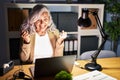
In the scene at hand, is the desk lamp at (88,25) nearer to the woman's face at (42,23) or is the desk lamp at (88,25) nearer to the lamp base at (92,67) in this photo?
the lamp base at (92,67)

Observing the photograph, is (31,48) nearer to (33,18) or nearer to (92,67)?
(33,18)

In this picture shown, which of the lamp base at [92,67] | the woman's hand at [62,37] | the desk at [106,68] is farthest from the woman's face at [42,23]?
the lamp base at [92,67]

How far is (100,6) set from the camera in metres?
2.95

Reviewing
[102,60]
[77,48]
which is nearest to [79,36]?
[77,48]

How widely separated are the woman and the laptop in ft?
2.67

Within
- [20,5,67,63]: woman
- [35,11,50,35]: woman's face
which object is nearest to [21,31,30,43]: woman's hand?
[20,5,67,63]: woman

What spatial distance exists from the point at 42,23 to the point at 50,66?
3.06 ft

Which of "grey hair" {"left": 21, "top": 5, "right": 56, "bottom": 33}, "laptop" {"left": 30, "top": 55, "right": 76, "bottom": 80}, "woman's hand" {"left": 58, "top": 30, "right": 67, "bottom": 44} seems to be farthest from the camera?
"woman's hand" {"left": 58, "top": 30, "right": 67, "bottom": 44}

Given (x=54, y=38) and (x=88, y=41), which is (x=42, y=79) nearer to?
(x=54, y=38)

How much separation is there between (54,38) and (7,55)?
711mm

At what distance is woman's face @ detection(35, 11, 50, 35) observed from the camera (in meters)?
2.50

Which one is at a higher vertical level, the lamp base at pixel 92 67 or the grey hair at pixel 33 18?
the grey hair at pixel 33 18

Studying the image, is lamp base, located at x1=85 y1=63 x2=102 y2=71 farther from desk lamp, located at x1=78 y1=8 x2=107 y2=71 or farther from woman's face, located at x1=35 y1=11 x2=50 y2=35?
woman's face, located at x1=35 y1=11 x2=50 y2=35

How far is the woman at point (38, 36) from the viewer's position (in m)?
2.49
